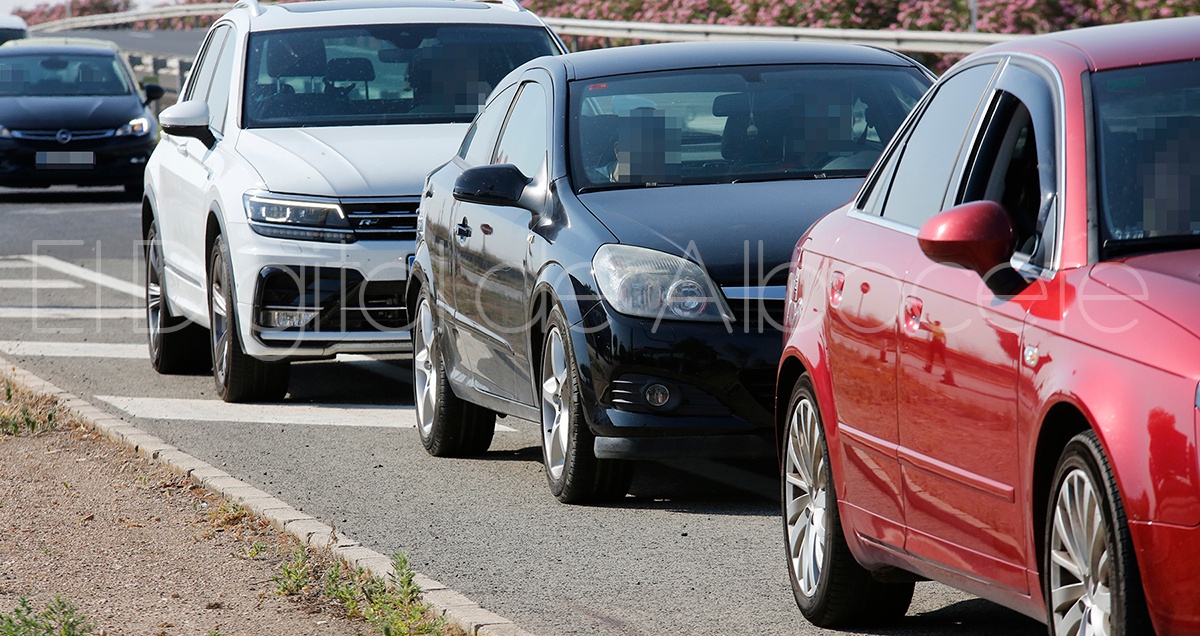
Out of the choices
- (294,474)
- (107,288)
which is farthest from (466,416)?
(107,288)

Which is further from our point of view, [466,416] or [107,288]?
[107,288]

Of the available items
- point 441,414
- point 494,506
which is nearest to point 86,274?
point 441,414

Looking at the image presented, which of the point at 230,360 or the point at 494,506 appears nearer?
the point at 494,506

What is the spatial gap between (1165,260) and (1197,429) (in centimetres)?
69

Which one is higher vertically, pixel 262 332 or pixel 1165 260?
pixel 1165 260

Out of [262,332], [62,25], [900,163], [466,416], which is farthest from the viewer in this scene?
[62,25]

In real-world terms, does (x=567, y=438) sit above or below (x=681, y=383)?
below

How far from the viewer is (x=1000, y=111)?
5172mm

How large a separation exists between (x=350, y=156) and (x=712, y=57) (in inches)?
99.8

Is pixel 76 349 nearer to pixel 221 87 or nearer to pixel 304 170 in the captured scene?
pixel 221 87

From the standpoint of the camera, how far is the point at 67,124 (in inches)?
935

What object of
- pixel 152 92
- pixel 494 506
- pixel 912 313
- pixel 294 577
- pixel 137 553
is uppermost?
pixel 912 313

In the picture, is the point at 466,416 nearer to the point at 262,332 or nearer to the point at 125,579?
the point at 262,332

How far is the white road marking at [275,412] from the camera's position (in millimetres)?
10477
